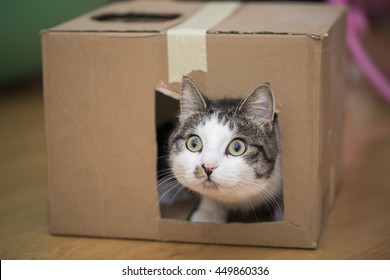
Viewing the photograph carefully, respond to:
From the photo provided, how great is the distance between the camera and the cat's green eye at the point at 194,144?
111cm

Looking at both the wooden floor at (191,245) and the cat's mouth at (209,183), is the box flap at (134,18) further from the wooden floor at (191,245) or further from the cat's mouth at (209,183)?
A: the wooden floor at (191,245)

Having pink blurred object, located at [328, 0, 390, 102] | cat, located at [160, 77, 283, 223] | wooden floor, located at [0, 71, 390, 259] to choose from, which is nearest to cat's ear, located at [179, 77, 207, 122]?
cat, located at [160, 77, 283, 223]

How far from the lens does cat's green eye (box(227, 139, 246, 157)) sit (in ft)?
3.61

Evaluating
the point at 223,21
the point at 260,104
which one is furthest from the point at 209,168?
the point at 223,21

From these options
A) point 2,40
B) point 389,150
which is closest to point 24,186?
point 2,40

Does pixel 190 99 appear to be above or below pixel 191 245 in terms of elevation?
above

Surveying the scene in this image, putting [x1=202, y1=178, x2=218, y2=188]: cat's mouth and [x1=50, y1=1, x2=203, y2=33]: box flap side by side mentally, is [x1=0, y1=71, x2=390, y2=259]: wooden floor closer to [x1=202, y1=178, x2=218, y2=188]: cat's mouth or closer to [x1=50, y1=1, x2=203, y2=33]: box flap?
[x1=202, y1=178, x2=218, y2=188]: cat's mouth

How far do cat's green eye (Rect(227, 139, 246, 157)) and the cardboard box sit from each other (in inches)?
2.9

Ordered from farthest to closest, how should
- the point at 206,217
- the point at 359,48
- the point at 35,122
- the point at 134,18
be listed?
the point at 35,122 → the point at 359,48 → the point at 134,18 → the point at 206,217

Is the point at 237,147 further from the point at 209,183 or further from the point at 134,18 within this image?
the point at 134,18

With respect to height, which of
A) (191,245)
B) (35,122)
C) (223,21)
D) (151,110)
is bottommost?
(191,245)

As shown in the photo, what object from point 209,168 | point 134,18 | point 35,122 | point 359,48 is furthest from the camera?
point 35,122

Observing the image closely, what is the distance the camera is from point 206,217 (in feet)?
3.94

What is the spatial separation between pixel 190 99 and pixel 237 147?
0.11 metres
